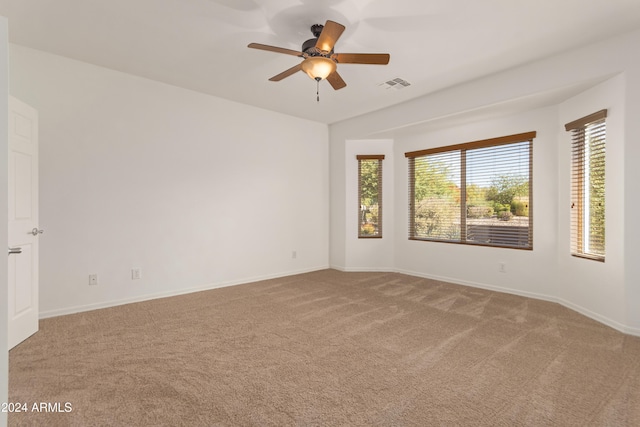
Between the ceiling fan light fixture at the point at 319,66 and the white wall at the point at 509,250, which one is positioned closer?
the ceiling fan light fixture at the point at 319,66

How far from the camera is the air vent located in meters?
4.13

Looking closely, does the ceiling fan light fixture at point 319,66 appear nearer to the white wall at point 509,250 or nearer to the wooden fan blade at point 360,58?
the wooden fan blade at point 360,58

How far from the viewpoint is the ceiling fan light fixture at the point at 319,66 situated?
2.79 m

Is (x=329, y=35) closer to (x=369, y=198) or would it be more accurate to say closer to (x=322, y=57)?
(x=322, y=57)

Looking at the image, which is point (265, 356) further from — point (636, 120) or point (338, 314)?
point (636, 120)

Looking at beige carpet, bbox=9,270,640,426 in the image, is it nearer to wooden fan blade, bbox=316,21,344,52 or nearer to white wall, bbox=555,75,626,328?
white wall, bbox=555,75,626,328

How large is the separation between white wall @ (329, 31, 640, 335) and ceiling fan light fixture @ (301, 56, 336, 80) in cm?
235

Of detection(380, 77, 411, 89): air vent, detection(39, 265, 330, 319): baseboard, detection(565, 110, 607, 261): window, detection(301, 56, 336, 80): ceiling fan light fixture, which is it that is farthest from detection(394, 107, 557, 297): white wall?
detection(301, 56, 336, 80): ceiling fan light fixture

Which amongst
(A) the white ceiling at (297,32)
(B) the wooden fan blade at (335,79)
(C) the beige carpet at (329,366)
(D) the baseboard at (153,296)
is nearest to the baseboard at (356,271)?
(D) the baseboard at (153,296)

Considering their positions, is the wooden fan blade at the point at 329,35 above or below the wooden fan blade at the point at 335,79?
above

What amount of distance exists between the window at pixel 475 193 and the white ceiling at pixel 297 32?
132 centimetres

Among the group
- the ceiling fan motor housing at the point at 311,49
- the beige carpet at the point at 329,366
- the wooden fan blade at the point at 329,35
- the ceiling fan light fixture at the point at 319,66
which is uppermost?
the ceiling fan motor housing at the point at 311,49

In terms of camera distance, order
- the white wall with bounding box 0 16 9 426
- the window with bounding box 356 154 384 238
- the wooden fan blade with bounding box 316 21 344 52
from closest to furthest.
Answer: the white wall with bounding box 0 16 9 426, the wooden fan blade with bounding box 316 21 344 52, the window with bounding box 356 154 384 238

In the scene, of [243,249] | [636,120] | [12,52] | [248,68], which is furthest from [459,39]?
[12,52]
